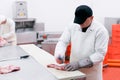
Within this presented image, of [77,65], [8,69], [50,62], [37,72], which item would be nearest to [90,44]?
[77,65]

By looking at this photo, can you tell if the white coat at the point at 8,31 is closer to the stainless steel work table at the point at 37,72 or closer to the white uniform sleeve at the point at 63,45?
the stainless steel work table at the point at 37,72

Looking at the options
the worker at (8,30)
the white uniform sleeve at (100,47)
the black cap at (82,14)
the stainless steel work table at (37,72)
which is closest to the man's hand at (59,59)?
the stainless steel work table at (37,72)

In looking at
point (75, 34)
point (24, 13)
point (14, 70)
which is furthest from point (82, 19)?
point (24, 13)

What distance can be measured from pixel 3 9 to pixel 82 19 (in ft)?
8.58

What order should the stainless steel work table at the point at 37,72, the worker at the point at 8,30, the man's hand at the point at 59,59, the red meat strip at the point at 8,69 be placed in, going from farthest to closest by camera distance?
the worker at the point at 8,30
the man's hand at the point at 59,59
the red meat strip at the point at 8,69
the stainless steel work table at the point at 37,72

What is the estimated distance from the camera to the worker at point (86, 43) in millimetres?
1667

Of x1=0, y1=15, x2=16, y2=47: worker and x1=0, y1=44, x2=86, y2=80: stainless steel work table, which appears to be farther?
x1=0, y1=15, x2=16, y2=47: worker

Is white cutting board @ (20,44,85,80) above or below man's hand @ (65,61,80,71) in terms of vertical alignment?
below

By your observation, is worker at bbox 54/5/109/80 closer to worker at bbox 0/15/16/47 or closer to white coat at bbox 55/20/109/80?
white coat at bbox 55/20/109/80

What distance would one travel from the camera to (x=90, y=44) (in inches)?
70.5

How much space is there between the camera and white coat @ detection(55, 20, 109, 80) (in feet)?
5.66

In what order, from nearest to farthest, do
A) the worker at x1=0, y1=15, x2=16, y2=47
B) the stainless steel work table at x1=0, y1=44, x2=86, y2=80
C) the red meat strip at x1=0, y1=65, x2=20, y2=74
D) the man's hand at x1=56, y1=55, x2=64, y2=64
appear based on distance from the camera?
the stainless steel work table at x1=0, y1=44, x2=86, y2=80 < the red meat strip at x1=0, y1=65, x2=20, y2=74 < the man's hand at x1=56, y1=55, x2=64, y2=64 < the worker at x1=0, y1=15, x2=16, y2=47

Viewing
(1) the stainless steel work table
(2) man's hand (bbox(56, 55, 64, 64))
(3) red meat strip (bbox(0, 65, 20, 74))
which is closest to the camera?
(1) the stainless steel work table

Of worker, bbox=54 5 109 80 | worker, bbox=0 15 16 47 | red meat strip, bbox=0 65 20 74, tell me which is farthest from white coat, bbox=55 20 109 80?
worker, bbox=0 15 16 47
